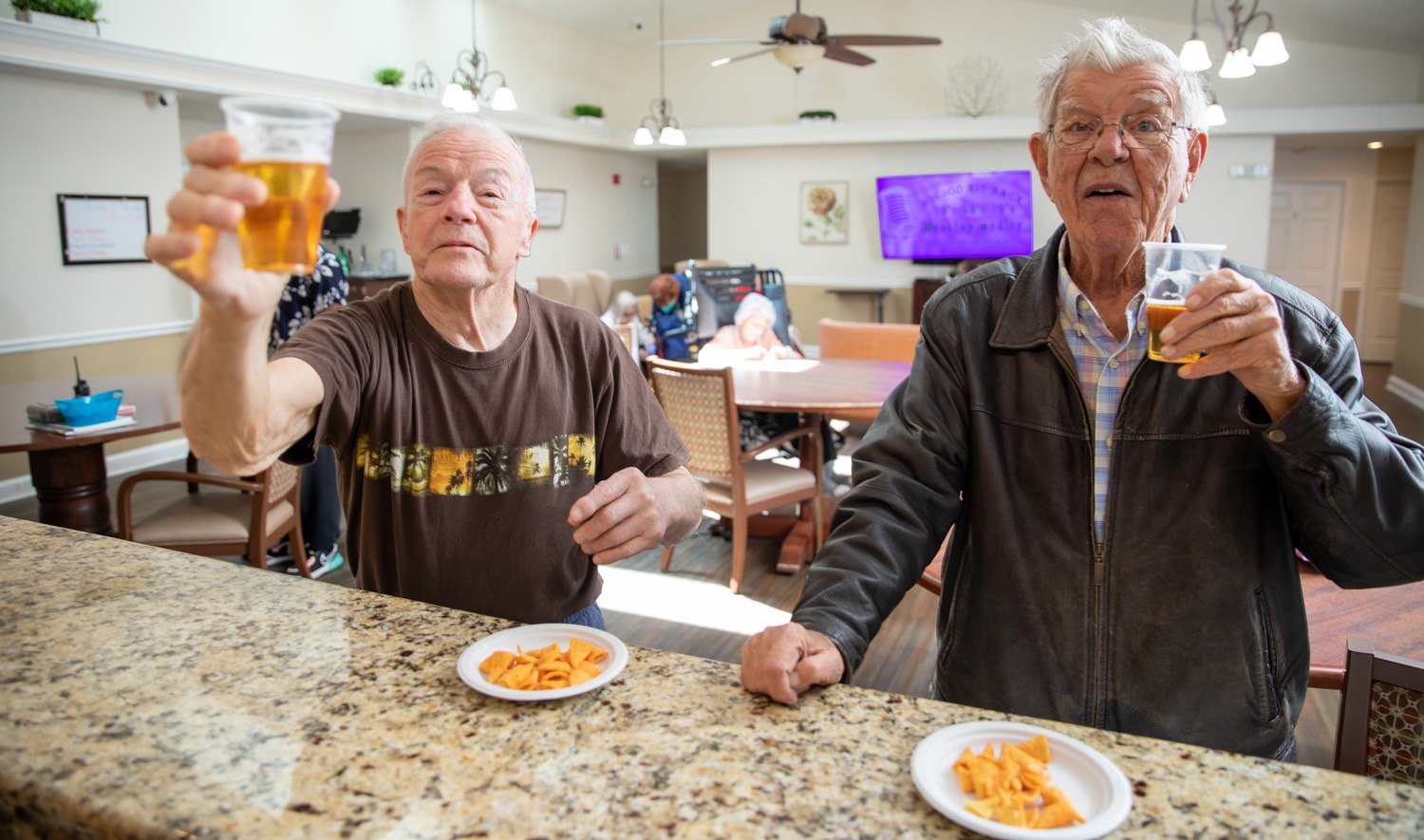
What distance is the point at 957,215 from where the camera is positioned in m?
9.95

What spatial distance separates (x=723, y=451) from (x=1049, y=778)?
9.69ft

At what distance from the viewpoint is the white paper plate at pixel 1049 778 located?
767mm

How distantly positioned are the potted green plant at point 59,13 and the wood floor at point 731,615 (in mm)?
2712

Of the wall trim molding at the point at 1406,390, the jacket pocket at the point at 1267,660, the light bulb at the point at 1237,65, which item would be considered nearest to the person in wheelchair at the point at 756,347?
the light bulb at the point at 1237,65

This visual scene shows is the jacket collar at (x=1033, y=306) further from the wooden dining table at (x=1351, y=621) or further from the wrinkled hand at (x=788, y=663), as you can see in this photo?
the wooden dining table at (x=1351, y=621)

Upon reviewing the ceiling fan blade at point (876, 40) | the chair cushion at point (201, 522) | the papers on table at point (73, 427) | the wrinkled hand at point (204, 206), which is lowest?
the chair cushion at point (201, 522)

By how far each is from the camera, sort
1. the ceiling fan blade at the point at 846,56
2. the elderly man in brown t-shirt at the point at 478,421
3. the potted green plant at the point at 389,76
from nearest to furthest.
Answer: the elderly man in brown t-shirt at the point at 478,421 → the ceiling fan blade at the point at 846,56 → the potted green plant at the point at 389,76

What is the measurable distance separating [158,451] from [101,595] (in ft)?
18.9

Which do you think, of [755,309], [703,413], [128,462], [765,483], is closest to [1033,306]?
[703,413]

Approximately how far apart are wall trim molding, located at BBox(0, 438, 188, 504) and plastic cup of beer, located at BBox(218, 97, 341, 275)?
558 centimetres

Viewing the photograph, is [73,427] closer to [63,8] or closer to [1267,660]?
[1267,660]

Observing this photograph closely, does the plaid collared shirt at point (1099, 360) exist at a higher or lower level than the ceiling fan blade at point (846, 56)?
lower

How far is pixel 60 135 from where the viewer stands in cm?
556

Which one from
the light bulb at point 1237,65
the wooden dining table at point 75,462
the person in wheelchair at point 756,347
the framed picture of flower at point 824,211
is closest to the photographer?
the wooden dining table at point 75,462
